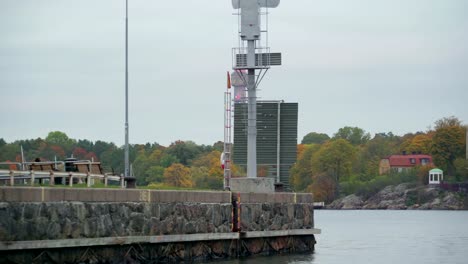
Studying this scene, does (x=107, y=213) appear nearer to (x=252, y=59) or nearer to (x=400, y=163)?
(x=252, y=59)

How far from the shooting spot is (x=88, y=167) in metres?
38.9

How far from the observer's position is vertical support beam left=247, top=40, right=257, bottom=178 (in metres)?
50.6

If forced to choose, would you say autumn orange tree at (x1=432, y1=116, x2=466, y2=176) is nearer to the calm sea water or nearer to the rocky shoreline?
the rocky shoreline

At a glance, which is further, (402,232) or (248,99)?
(402,232)

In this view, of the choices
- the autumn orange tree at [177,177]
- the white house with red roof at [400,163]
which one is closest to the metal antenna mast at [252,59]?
the autumn orange tree at [177,177]

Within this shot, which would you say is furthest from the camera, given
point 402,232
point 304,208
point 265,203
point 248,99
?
point 402,232

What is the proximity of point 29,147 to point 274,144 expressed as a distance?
3067 inches

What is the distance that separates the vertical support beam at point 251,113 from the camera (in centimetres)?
5059

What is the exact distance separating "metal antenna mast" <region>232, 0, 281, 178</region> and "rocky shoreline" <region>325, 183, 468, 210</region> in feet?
371

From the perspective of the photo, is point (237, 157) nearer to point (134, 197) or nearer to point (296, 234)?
point (296, 234)

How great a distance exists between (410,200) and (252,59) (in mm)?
121059

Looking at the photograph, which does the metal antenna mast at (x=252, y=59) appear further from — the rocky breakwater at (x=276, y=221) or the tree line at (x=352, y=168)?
the tree line at (x=352, y=168)

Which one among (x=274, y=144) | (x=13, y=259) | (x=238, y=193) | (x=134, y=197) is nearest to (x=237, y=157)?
(x=274, y=144)

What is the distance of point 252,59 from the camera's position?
5056 centimetres
